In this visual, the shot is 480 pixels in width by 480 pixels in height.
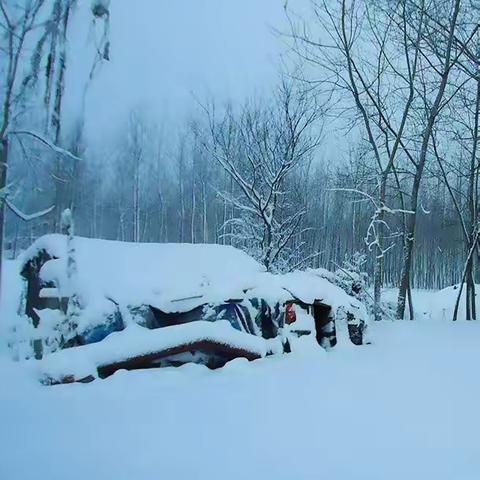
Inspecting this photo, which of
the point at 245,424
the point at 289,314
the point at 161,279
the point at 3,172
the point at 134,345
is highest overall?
the point at 3,172

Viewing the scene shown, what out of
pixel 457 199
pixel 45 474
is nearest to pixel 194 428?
pixel 45 474

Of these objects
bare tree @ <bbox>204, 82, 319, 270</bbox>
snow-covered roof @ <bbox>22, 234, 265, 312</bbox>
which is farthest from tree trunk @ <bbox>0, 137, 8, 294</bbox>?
bare tree @ <bbox>204, 82, 319, 270</bbox>

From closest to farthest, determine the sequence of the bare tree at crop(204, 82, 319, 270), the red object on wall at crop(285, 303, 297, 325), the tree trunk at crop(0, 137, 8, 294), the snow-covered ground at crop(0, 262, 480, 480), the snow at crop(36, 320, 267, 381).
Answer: the tree trunk at crop(0, 137, 8, 294), the snow-covered ground at crop(0, 262, 480, 480), the snow at crop(36, 320, 267, 381), the red object on wall at crop(285, 303, 297, 325), the bare tree at crop(204, 82, 319, 270)

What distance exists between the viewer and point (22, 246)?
6.55ft

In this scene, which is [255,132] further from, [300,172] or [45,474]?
[45,474]

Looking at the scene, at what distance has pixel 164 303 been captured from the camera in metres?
4.46

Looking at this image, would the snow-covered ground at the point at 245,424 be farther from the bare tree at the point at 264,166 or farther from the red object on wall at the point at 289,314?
the bare tree at the point at 264,166

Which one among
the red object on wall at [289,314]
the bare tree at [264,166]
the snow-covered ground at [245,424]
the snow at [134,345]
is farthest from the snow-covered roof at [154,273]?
the bare tree at [264,166]

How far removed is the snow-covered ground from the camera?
2197 mm

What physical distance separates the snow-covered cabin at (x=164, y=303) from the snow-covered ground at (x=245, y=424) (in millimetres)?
279

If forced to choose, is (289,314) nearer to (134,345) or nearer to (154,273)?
(154,273)

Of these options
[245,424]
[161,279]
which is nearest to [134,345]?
[161,279]

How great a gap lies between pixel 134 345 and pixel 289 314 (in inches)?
77.2

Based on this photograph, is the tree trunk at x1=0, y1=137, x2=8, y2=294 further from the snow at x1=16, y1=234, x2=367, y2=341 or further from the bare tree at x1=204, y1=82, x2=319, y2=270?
the bare tree at x1=204, y1=82, x2=319, y2=270
